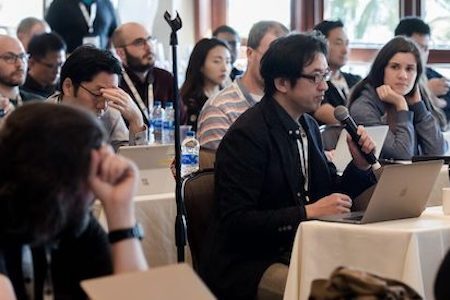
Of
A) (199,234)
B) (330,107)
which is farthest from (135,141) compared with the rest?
(330,107)

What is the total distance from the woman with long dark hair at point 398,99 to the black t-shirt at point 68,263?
2.87 m

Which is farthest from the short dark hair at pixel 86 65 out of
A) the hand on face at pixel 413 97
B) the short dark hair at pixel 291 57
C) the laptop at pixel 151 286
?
the laptop at pixel 151 286

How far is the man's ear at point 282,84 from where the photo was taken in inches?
131

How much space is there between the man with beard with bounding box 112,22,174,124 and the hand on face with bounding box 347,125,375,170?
2146 mm

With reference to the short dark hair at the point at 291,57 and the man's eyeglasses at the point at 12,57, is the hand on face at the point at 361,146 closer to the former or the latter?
the short dark hair at the point at 291,57

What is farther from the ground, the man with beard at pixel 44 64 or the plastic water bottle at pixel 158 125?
the man with beard at pixel 44 64

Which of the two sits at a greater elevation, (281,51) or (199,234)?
(281,51)

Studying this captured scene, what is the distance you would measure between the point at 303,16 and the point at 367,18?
26.4 inches

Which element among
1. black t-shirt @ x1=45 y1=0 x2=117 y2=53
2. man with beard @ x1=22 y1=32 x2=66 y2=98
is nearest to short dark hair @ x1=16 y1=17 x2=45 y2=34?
black t-shirt @ x1=45 y1=0 x2=117 y2=53

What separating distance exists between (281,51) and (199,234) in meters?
0.70

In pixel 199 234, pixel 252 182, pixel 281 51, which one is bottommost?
pixel 199 234

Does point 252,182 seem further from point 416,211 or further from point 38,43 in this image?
point 38,43

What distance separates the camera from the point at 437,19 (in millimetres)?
7289

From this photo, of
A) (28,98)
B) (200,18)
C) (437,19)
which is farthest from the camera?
(200,18)
